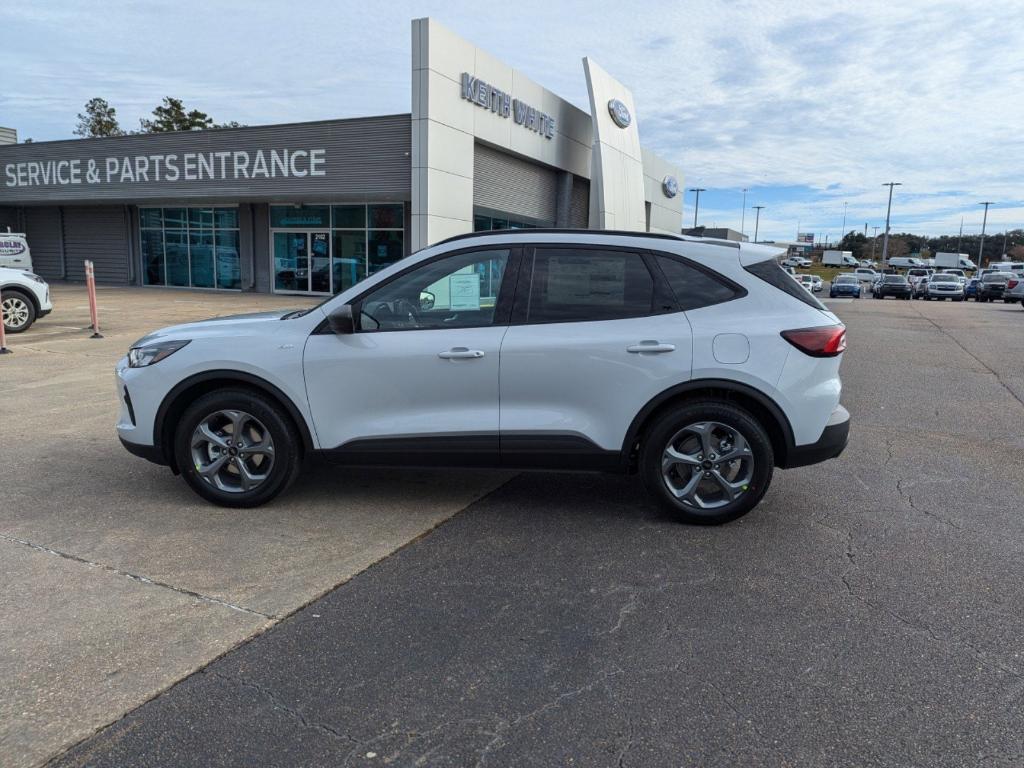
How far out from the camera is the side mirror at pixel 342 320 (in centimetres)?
447

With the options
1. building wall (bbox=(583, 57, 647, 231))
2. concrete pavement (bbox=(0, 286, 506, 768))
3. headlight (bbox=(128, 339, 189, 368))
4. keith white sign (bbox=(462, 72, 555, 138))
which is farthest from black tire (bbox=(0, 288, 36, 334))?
building wall (bbox=(583, 57, 647, 231))

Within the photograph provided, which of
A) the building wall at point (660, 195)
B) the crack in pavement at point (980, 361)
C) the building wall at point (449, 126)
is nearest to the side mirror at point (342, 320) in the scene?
the crack in pavement at point (980, 361)

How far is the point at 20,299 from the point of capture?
1320 cm

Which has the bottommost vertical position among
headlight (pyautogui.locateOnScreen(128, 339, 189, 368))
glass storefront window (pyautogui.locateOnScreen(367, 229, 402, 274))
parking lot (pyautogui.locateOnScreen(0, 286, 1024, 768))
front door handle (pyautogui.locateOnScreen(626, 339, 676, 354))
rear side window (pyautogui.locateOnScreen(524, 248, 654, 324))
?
parking lot (pyautogui.locateOnScreen(0, 286, 1024, 768))

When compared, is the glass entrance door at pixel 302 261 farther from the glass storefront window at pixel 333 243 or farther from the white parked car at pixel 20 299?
the white parked car at pixel 20 299

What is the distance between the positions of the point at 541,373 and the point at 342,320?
3.92 feet

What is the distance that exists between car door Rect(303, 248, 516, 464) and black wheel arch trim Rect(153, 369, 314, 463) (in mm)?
107

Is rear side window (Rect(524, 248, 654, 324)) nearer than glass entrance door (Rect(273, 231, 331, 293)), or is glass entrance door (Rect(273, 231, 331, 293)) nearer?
rear side window (Rect(524, 248, 654, 324))

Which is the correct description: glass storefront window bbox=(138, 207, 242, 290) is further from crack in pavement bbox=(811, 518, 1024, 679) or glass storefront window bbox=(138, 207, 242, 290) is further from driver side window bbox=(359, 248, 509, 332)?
crack in pavement bbox=(811, 518, 1024, 679)

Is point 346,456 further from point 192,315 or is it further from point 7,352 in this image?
point 192,315

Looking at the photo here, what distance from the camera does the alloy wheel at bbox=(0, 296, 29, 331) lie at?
13.1m

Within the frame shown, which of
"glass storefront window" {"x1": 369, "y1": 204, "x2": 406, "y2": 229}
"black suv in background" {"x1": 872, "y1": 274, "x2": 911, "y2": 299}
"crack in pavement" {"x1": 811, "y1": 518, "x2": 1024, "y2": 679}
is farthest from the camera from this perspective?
"black suv in background" {"x1": 872, "y1": 274, "x2": 911, "y2": 299}

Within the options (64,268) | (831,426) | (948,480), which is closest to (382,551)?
(831,426)

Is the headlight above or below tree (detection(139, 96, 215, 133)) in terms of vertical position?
below
